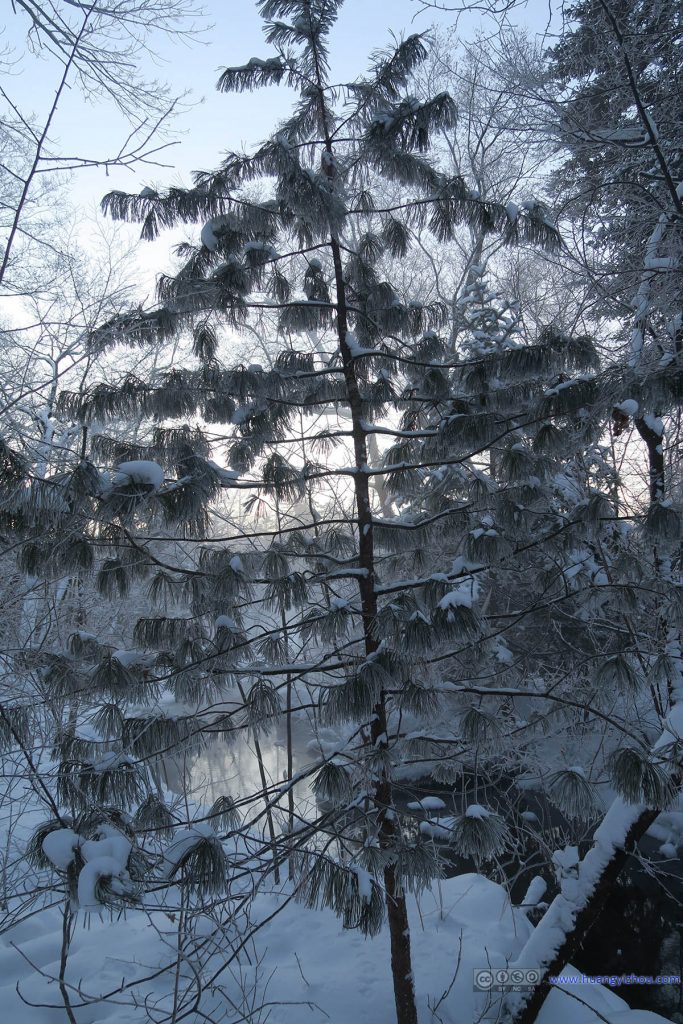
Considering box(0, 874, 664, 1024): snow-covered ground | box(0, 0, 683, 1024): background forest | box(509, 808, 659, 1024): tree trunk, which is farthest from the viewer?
box(509, 808, 659, 1024): tree trunk

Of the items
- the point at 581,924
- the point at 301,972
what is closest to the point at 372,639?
the point at 581,924

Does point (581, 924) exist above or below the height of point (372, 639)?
below

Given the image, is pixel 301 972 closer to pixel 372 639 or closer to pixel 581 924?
pixel 581 924

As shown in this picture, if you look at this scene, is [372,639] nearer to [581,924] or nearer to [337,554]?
[337,554]

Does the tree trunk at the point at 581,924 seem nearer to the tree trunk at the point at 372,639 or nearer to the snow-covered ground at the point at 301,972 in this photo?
the snow-covered ground at the point at 301,972

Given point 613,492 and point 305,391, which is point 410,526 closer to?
point 305,391

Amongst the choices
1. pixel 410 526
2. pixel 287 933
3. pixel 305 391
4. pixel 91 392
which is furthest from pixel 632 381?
pixel 287 933

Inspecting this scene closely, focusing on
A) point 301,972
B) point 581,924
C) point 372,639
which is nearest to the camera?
point 372,639

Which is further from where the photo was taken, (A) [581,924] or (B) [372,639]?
(A) [581,924]

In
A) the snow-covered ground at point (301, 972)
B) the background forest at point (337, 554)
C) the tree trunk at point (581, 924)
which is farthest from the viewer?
the tree trunk at point (581, 924)

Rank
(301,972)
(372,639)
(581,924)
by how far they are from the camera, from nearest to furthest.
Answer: (372,639), (581,924), (301,972)

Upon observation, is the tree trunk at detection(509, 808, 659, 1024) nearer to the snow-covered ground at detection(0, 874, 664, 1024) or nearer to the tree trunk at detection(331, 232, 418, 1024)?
the snow-covered ground at detection(0, 874, 664, 1024)

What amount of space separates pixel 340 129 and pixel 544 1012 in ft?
20.4

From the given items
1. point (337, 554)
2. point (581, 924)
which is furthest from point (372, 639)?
point (581, 924)
